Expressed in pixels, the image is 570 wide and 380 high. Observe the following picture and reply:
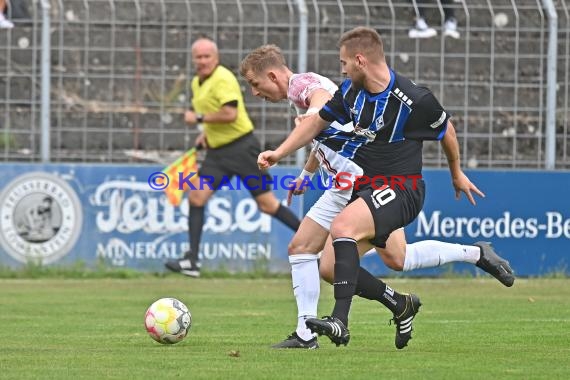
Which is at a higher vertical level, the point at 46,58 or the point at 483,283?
the point at 46,58

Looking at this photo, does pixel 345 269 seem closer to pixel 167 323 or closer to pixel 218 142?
pixel 167 323

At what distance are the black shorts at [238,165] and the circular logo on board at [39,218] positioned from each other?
1.65 m

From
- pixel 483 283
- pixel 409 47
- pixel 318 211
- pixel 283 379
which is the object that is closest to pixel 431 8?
pixel 409 47

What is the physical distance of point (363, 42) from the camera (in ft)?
27.9

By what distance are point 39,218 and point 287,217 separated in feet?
9.51

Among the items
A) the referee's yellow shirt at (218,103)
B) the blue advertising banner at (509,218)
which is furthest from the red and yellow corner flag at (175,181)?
the blue advertising banner at (509,218)

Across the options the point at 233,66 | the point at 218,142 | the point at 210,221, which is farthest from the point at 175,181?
the point at 233,66

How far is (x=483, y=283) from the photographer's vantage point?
612 inches

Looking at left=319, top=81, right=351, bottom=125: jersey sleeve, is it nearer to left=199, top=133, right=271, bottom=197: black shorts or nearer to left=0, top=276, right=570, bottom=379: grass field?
left=0, top=276, right=570, bottom=379: grass field

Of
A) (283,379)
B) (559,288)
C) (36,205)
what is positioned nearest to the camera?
(283,379)

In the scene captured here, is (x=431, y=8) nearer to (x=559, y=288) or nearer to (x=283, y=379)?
(x=559, y=288)

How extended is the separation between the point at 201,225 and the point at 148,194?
1.03 metres

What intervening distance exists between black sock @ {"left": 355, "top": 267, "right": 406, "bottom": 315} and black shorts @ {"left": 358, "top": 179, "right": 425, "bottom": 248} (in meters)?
0.29

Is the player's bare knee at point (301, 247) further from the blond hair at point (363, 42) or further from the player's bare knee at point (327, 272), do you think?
the blond hair at point (363, 42)
